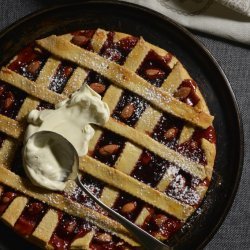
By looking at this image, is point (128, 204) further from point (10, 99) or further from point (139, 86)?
point (10, 99)

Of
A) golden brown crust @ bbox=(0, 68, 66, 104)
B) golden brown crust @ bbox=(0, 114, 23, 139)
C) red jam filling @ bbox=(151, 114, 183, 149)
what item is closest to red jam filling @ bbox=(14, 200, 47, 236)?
golden brown crust @ bbox=(0, 114, 23, 139)

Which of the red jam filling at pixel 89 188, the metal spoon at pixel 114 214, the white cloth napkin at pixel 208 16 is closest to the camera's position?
the metal spoon at pixel 114 214

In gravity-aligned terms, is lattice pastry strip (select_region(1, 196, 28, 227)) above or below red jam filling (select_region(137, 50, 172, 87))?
below

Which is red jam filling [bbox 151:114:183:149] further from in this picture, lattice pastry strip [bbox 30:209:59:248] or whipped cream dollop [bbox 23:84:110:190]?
lattice pastry strip [bbox 30:209:59:248]

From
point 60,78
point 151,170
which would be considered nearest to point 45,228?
point 151,170

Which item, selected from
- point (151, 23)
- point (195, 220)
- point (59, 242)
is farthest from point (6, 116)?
Answer: point (195, 220)

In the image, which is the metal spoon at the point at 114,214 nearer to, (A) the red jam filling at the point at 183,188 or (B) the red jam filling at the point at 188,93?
(A) the red jam filling at the point at 183,188

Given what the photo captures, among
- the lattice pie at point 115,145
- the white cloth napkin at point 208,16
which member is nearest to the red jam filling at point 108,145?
the lattice pie at point 115,145

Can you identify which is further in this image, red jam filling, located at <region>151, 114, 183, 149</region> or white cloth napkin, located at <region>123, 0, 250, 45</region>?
white cloth napkin, located at <region>123, 0, 250, 45</region>
